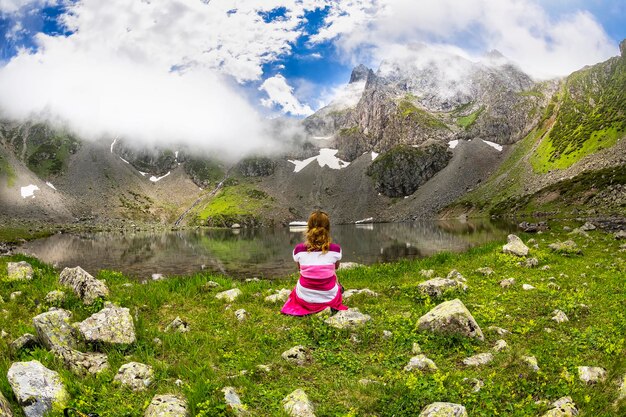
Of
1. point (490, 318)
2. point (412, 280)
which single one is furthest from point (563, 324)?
point (412, 280)

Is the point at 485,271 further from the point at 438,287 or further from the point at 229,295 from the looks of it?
the point at 229,295

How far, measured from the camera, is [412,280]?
66.2ft

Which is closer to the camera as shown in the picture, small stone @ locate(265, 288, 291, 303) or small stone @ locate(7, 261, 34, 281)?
small stone @ locate(265, 288, 291, 303)

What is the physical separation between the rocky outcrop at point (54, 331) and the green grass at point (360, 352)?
1.10ft

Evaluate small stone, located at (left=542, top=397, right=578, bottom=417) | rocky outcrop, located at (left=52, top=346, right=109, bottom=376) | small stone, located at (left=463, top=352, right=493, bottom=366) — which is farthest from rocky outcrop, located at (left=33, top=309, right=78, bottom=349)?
small stone, located at (left=542, top=397, right=578, bottom=417)

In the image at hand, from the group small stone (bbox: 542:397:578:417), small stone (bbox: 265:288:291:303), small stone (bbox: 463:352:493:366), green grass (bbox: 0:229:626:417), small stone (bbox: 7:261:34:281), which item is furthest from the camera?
small stone (bbox: 7:261:34:281)

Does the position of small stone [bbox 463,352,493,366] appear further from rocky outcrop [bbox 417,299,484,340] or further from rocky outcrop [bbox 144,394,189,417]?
rocky outcrop [bbox 144,394,189,417]

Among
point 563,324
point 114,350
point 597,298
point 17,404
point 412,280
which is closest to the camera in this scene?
point 17,404

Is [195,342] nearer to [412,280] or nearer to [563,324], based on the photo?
[563,324]

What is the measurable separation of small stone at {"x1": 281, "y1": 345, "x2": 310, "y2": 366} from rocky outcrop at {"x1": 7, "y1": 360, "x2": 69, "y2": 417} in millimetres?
4761

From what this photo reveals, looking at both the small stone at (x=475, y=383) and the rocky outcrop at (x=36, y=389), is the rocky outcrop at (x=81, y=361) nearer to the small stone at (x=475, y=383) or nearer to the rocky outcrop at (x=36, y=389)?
the rocky outcrop at (x=36, y=389)

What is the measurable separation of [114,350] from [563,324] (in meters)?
13.1

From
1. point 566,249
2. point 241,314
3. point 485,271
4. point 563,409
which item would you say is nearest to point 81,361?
point 241,314

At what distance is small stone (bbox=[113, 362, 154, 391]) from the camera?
7840 millimetres
